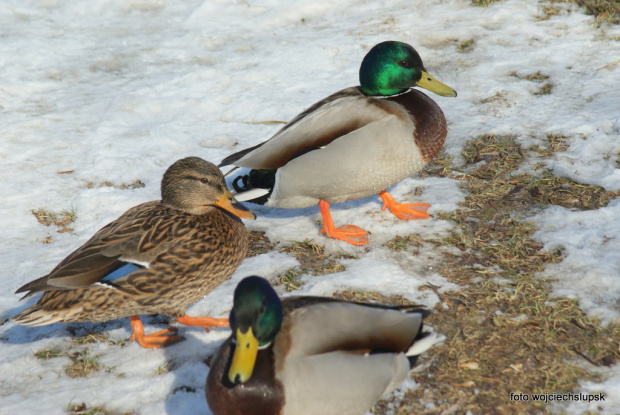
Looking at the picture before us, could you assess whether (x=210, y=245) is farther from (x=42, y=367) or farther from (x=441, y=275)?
(x=441, y=275)

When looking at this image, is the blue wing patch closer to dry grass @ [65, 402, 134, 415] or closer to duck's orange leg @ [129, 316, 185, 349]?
duck's orange leg @ [129, 316, 185, 349]

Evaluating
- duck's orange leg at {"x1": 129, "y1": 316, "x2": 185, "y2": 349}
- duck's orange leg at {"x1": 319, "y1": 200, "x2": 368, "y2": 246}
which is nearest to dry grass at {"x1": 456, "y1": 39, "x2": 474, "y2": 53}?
duck's orange leg at {"x1": 319, "y1": 200, "x2": 368, "y2": 246}

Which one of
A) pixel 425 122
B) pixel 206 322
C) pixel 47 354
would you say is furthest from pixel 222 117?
pixel 47 354

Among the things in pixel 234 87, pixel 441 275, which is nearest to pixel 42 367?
pixel 441 275

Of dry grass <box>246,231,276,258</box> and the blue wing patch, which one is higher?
the blue wing patch

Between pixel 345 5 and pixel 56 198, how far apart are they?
4.77 metres

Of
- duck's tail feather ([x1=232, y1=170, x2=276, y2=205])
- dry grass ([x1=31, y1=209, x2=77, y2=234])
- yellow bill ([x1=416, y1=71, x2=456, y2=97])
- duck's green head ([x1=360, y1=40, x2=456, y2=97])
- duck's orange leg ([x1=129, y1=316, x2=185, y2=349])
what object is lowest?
duck's orange leg ([x1=129, y1=316, x2=185, y2=349])

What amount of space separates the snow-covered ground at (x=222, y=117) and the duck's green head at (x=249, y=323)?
716mm

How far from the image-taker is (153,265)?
334cm

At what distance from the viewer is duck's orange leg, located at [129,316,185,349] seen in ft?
11.6

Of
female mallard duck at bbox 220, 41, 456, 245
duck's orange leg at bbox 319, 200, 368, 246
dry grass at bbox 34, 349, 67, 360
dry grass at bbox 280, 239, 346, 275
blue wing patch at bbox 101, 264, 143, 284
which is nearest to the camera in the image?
blue wing patch at bbox 101, 264, 143, 284

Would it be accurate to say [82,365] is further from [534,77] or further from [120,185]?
[534,77]

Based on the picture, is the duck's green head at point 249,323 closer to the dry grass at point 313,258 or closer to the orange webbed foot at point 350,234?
the dry grass at point 313,258

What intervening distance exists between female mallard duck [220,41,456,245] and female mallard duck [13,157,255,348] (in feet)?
2.77
